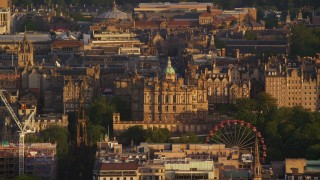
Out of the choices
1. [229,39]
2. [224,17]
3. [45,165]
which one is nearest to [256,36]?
[229,39]

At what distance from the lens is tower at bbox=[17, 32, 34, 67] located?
470 ft

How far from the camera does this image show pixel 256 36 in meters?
164

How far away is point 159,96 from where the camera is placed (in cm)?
12388

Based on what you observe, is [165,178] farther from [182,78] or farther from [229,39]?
[229,39]

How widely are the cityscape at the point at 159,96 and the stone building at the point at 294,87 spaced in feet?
0.24

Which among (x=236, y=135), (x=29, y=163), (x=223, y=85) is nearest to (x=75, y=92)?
(x=223, y=85)

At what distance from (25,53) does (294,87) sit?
21293 millimetres

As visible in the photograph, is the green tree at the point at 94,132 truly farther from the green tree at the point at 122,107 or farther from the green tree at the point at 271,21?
the green tree at the point at 271,21

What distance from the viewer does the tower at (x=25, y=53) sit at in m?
143

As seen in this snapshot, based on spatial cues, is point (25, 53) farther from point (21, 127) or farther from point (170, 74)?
point (21, 127)

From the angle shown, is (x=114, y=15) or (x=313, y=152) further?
(x=114, y=15)

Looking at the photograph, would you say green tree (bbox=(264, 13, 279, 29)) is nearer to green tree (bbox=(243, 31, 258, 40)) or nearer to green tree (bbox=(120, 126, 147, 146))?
green tree (bbox=(243, 31, 258, 40))

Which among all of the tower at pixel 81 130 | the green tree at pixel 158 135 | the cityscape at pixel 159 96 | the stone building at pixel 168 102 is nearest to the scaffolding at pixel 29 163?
the cityscape at pixel 159 96

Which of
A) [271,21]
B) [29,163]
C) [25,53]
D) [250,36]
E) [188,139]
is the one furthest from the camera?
[271,21]
